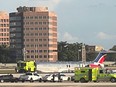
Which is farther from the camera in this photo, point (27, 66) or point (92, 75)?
point (27, 66)

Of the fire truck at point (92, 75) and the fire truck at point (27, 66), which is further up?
the fire truck at point (27, 66)

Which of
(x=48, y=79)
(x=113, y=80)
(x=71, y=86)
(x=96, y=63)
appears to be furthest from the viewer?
(x=96, y=63)

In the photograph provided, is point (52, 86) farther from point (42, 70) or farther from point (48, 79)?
point (42, 70)

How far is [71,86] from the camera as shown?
58438 millimetres

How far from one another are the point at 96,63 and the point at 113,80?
5016 cm

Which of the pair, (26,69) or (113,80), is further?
(26,69)

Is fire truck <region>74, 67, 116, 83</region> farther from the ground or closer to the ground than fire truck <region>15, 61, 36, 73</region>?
closer to the ground

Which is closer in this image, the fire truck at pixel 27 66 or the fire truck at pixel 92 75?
the fire truck at pixel 92 75

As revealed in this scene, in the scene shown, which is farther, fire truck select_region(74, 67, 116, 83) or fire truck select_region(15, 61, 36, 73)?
fire truck select_region(15, 61, 36, 73)

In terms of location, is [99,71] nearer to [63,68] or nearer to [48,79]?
[48,79]

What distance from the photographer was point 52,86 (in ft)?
192

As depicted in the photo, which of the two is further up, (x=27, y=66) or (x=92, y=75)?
(x=27, y=66)

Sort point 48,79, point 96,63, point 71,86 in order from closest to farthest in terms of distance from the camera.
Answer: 1. point 71,86
2. point 48,79
3. point 96,63

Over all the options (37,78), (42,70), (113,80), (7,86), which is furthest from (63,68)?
(7,86)
